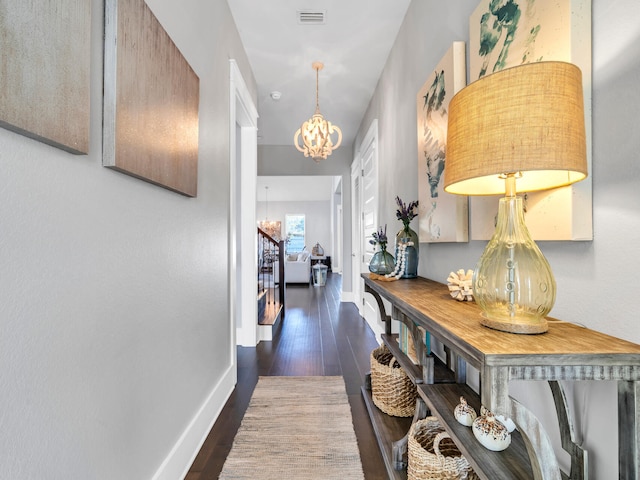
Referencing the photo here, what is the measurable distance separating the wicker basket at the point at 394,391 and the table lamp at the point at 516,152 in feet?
3.82

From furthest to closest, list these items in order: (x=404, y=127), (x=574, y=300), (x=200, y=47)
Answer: (x=404, y=127)
(x=200, y=47)
(x=574, y=300)

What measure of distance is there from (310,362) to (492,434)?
2.15 m

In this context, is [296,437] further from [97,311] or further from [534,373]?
[534,373]

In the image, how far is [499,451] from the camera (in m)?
0.93

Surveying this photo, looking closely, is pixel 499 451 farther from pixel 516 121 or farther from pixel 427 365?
pixel 516 121

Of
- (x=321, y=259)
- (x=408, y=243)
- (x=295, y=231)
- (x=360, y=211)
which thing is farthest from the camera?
(x=295, y=231)

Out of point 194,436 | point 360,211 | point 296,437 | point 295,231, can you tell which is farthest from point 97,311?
point 295,231

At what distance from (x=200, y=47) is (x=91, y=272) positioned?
1.48 m

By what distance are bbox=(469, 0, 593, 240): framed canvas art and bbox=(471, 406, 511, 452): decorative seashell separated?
→ 0.56 m

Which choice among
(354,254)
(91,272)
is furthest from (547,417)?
(354,254)

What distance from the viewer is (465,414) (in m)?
1.06

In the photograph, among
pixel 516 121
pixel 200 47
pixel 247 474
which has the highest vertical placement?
pixel 200 47

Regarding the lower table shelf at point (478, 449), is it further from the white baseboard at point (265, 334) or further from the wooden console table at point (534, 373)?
the white baseboard at point (265, 334)

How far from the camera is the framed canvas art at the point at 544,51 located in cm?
87
